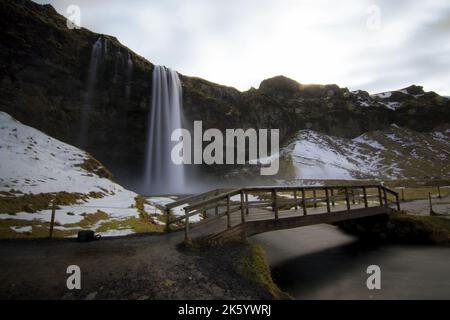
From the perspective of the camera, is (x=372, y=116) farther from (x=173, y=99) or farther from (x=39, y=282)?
(x=39, y=282)

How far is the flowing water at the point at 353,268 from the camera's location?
8.52 meters

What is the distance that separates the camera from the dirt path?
4.89m

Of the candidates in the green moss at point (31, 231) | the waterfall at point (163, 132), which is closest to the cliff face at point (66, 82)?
the waterfall at point (163, 132)

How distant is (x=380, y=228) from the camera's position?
16.5m

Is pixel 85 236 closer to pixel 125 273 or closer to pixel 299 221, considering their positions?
pixel 125 273

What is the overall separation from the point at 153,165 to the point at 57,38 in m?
28.0

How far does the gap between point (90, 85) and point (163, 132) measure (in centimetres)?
1588

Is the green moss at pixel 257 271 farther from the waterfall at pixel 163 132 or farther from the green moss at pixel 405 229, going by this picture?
the waterfall at pixel 163 132

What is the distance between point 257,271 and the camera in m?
6.20

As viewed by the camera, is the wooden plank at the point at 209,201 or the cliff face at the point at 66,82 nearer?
the wooden plank at the point at 209,201

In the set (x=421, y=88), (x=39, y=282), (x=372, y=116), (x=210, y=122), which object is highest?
(x=421, y=88)
